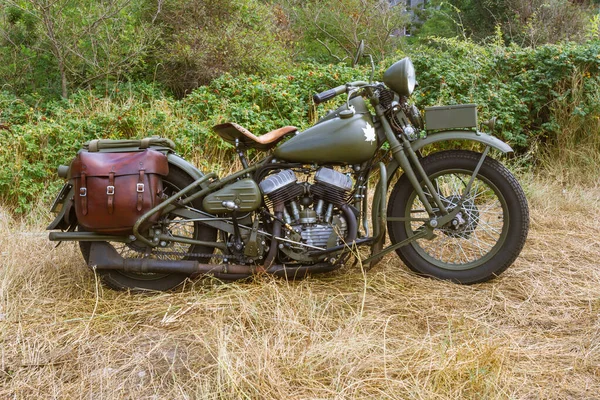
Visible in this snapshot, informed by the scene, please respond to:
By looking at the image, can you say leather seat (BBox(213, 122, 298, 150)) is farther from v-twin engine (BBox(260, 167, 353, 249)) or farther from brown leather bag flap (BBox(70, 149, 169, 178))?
brown leather bag flap (BBox(70, 149, 169, 178))

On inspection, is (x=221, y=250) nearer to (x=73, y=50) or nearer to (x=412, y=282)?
(x=412, y=282)

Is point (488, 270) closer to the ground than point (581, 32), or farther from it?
closer to the ground

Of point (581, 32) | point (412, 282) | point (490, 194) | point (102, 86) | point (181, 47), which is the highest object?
point (581, 32)

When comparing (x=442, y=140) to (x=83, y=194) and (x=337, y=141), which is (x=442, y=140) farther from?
(x=83, y=194)

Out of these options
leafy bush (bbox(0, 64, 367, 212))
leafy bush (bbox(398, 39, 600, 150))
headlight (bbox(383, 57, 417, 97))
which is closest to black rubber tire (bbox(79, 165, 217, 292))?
headlight (bbox(383, 57, 417, 97))

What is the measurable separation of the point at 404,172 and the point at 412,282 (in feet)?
2.02

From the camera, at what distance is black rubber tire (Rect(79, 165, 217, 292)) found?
296 centimetres

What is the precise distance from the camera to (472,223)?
2980mm

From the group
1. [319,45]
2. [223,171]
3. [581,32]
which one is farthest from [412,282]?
[319,45]

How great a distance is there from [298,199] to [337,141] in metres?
0.39

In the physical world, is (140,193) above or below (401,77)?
below

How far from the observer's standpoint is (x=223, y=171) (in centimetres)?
476

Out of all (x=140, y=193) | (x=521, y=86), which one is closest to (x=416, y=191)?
(x=140, y=193)

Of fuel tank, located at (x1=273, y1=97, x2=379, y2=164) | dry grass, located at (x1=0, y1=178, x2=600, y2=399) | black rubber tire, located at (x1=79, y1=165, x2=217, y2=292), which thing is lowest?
dry grass, located at (x1=0, y1=178, x2=600, y2=399)
